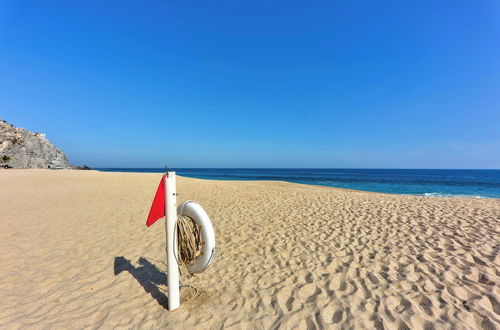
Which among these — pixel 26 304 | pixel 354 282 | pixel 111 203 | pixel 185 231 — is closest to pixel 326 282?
pixel 354 282

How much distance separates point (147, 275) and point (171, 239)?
1.66 meters

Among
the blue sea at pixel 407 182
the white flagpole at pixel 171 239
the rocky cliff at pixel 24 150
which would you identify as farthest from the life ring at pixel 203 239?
the rocky cliff at pixel 24 150

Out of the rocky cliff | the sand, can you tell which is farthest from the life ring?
the rocky cliff

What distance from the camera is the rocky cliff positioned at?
35.8m

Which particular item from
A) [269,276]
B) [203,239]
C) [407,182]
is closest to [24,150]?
[203,239]

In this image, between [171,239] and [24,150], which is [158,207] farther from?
[24,150]

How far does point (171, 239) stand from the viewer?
2822 mm

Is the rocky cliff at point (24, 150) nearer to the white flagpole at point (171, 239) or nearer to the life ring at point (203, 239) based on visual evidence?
the white flagpole at point (171, 239)

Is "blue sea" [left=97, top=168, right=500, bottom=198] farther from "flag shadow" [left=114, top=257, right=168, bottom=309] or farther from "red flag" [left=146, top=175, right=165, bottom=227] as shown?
"red flag" [left=146, top=175, right=165, bottom=227]

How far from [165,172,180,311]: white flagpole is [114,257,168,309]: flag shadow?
286 mm

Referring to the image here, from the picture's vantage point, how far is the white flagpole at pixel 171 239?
2.79 m

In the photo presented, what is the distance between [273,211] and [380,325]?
230 inches

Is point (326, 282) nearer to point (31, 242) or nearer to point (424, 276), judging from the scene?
point (424, 276)

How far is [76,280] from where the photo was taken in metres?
3.62
